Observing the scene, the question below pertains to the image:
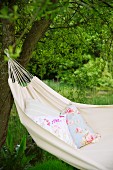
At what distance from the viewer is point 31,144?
3658mm

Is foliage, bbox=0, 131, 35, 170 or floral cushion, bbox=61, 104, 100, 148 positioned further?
→ foliage, bbox=0, 131, 35, 170

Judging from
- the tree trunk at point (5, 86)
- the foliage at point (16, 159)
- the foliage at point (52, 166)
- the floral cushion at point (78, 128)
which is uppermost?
the tree trunk at point (5, 86)

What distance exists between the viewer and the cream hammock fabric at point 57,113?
2.28 meters

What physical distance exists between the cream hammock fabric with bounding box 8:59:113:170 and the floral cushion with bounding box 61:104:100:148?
0.04m

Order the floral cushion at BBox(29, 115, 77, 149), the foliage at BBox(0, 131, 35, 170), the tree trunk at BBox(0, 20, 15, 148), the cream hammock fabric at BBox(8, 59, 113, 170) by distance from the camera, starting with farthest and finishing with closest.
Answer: the foliage at BBox(0, 131, 35, 170) → the floral cushion at BBox(29, 115, 77, 149) → the tree trunk at BBox(0, 20, 15, 148) → the cream hammock fabric at BBox(8, 59, 113, 170)

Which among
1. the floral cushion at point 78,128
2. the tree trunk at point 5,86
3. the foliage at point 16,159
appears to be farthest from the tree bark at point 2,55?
the floral cushion at point 78,128

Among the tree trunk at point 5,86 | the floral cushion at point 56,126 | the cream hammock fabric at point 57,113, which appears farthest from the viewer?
the floral cushion at point 56,126

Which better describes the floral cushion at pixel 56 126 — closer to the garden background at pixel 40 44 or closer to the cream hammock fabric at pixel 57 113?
the cream hammock fabric at pixel 57 113

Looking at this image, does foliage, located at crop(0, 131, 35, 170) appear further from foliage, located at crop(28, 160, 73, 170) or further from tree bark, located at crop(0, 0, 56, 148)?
tree bark, located at crop(0, 0, 56, 148)

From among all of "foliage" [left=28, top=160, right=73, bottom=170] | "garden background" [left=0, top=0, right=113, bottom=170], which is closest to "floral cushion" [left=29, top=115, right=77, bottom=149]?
"garden background" [left=0, top=0, right=113, bottom=170]

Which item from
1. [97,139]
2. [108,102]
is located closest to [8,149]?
[97,139]

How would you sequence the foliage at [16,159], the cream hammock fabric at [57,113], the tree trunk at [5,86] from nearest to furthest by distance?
the cream hammock fabric at [57,113]
the tree trunk at [5,86]
the foliage at [16,159]

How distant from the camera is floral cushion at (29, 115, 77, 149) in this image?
9.04 ft

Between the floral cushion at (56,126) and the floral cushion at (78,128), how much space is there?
65mm
